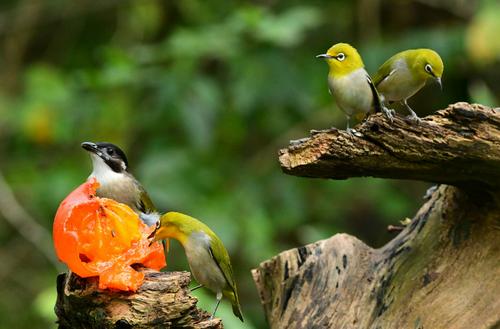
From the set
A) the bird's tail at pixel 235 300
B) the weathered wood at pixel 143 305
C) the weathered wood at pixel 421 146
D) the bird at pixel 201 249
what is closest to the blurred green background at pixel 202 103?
the bird's tail at pixel 235 300

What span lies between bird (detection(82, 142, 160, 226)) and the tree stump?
0.99 m

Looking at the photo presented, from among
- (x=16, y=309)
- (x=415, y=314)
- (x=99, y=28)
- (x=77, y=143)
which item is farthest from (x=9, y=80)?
(x=415, y=314)

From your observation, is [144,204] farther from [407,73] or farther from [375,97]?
[407,73]

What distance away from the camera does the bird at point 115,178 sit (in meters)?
5.87

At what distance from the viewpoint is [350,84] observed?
4.51 meters

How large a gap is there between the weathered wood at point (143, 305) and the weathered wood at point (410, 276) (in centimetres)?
85

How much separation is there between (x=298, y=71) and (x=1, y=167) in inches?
135

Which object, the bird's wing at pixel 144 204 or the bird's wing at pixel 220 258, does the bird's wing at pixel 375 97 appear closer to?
the bird's wing at pixel 220 258

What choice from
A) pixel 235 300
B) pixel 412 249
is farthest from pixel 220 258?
pixel 412 249

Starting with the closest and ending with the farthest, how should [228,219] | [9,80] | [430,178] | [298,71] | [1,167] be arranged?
[430,178] → [228,219] → [298,71] → [1,167] → [9,80]

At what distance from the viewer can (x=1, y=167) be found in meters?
10.5

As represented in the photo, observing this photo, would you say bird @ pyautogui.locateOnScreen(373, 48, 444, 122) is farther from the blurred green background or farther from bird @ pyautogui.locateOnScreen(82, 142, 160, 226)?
the blurred green background

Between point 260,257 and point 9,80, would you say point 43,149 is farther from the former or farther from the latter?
point 260,257

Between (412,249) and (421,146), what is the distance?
916mm
